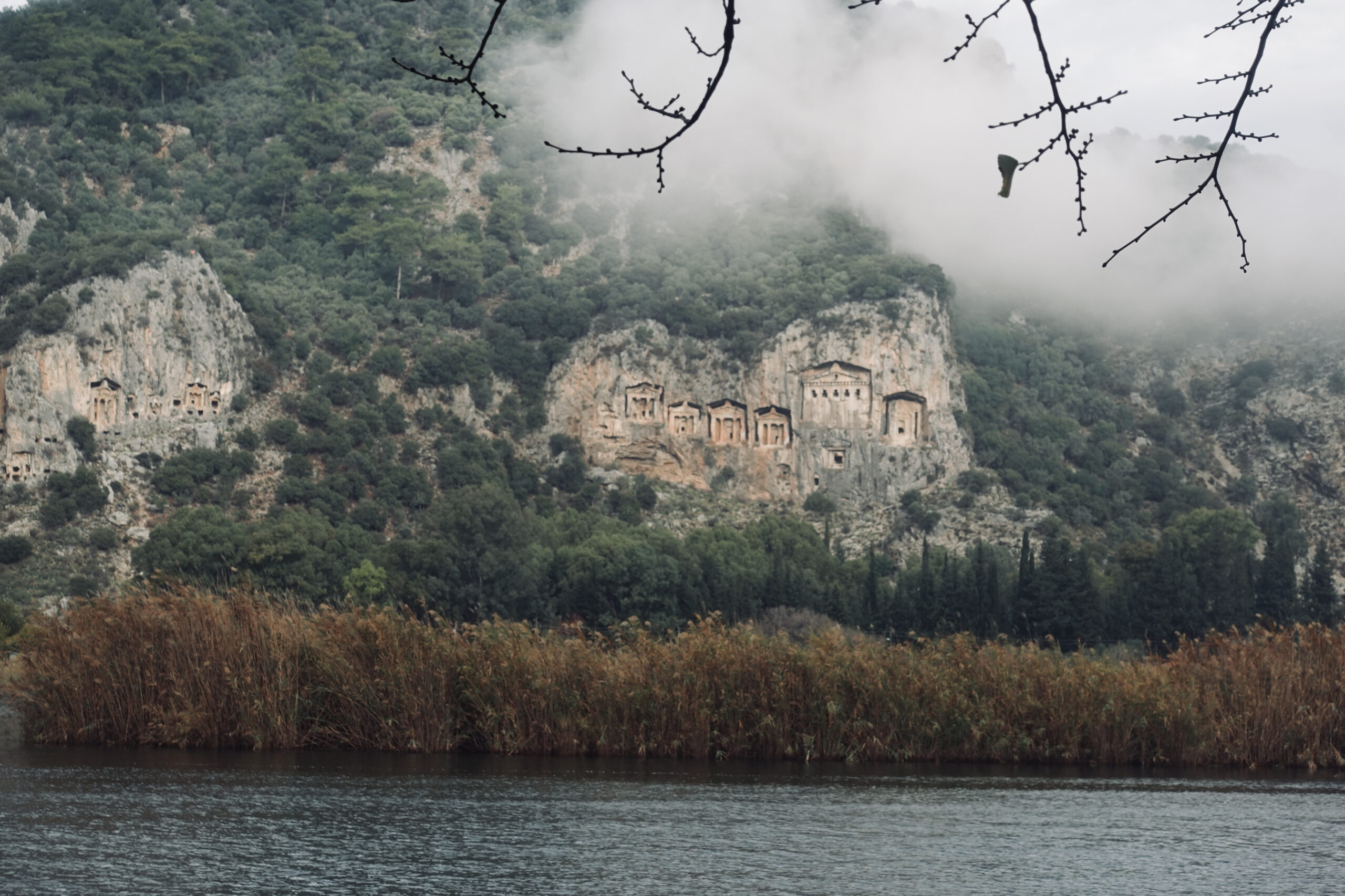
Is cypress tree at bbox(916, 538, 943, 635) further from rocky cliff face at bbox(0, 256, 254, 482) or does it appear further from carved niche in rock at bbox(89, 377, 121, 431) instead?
carved niche in rock at bbox(89, 377, 121, 431)

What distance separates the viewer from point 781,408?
105562 mm

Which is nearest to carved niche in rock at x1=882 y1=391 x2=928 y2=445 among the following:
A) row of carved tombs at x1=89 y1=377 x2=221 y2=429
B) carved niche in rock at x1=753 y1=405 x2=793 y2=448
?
carved niche in rock at x1=753 y1=405 x2=793 y2=448

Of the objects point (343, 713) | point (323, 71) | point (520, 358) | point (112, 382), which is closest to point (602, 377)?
point (520, 358)

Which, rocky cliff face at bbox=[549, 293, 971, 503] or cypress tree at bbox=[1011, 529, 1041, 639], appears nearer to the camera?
cypress tree at bbox=[1011, 529, 1041, 639]

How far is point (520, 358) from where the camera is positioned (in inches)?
4254

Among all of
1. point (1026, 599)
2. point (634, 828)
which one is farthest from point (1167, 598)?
point (634, 828)

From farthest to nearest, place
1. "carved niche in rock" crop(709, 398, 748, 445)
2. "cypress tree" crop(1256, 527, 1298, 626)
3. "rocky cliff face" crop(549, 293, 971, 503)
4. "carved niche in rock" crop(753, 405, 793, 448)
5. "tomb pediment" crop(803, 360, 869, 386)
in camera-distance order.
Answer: "carved niche in rock" crop(709, 398, 748, 445) < "carved niche in rock" crop(753, 405, 793, 448) < "tomb pediment" crop(803, 360, 869, 386) < "rocky cliff face" crop(549, 293, 971, 503) < "cypress tree" crop(1256, 527, 1298, 626)

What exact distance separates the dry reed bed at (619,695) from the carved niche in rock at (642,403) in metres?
84.1

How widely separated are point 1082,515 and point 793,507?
64.3 ft

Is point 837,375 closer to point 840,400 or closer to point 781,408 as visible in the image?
point 840,400

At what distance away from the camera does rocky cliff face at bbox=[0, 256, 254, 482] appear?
8438cm

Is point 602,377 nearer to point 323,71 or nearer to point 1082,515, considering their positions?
point 1082,515

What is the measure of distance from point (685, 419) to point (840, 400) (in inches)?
435

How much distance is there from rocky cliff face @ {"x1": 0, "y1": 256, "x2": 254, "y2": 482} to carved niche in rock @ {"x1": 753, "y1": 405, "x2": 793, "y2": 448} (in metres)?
35.3
